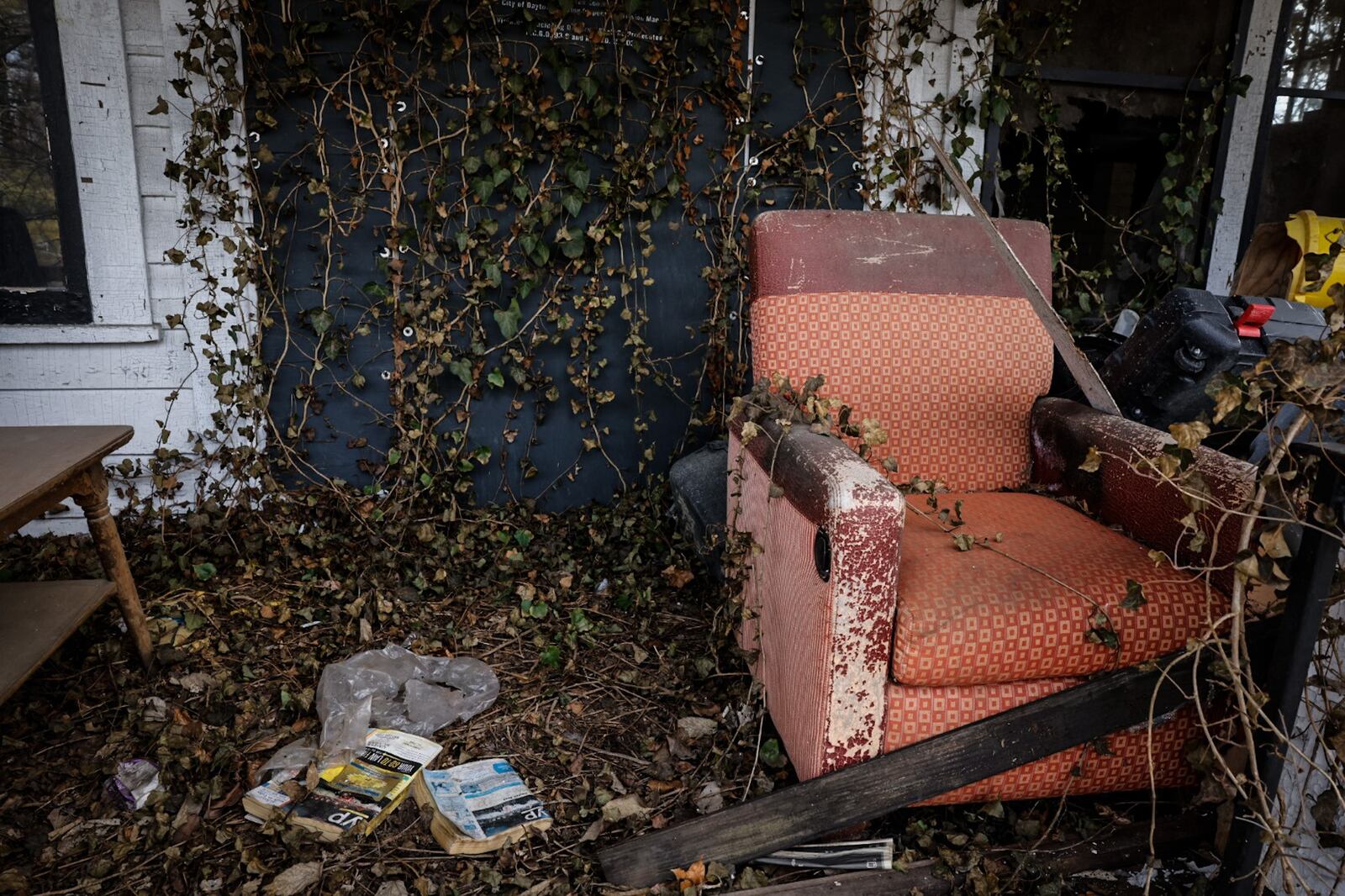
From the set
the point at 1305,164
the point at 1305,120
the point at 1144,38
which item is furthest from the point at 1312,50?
the point at 1144,38

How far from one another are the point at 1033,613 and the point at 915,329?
87 cm

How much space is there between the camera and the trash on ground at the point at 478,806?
5.27 feet

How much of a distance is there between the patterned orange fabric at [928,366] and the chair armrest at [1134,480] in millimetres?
99

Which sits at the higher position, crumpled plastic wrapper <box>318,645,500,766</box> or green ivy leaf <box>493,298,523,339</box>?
green ivy leaf <box>493,298,523,339</box>

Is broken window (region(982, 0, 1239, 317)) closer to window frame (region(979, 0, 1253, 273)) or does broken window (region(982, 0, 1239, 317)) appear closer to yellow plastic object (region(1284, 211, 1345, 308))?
window frame (region(979, 0, 1253, 273))

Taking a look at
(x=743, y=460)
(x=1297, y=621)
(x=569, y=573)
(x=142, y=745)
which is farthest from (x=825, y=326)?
(x=142, y=745)

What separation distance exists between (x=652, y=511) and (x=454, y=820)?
1560 millimetres

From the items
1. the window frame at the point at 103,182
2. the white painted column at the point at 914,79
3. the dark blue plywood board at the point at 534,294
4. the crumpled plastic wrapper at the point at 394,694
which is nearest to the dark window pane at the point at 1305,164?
the white painted column at the point at 914,79

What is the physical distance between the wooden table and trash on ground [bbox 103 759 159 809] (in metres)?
0.29

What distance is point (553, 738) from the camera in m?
1.95

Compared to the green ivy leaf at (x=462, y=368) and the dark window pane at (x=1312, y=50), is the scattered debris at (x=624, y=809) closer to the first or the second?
the green ivy leaf at (x=462, y=368)

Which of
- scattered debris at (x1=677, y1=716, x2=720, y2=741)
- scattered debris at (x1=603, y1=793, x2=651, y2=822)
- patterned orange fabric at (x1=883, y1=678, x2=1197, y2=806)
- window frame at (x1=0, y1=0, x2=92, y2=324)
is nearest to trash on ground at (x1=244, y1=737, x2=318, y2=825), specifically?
scattered debris at (x1=603, y1=793, x2=651, y2=822)

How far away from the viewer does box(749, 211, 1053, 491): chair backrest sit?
6.62 feet

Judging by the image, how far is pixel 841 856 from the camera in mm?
1512
